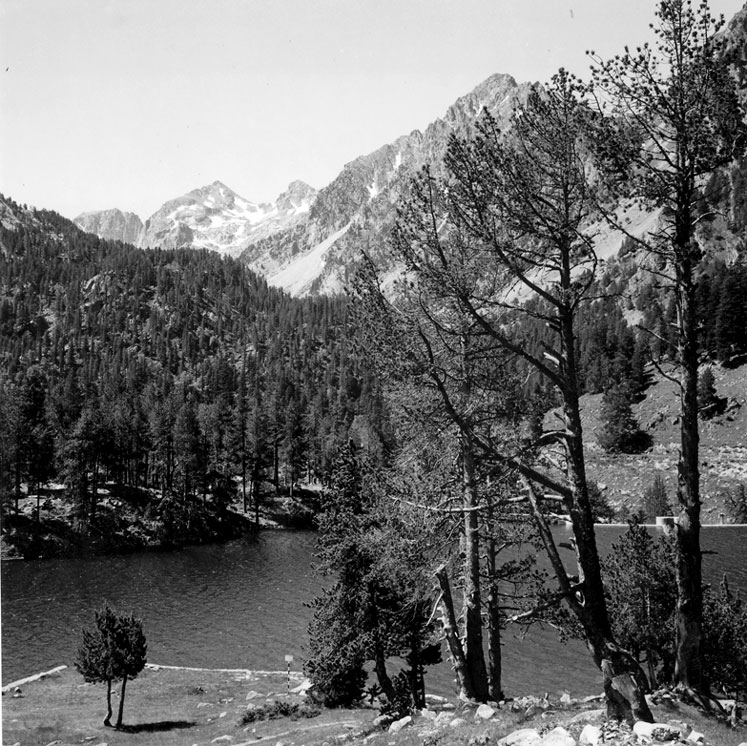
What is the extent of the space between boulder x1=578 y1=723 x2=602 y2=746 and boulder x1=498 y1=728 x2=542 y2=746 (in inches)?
31.0

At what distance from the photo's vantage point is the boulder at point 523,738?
1047cm

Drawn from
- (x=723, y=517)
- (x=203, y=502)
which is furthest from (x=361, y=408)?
(x=723, y=517)

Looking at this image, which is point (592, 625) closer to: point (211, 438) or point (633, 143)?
point (633, 143)

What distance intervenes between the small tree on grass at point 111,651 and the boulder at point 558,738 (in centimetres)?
2563

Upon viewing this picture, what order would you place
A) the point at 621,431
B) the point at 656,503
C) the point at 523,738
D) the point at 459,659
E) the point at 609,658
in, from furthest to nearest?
the point at 621,431 < the point at 656,503 < the point at 459,659 < the point at 523,738 < the point at 609,658

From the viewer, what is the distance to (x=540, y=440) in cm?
1097

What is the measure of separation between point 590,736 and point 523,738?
1462mm

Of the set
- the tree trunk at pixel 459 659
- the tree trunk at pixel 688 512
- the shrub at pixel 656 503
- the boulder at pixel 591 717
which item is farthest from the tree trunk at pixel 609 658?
the shrub at pixel 656 503

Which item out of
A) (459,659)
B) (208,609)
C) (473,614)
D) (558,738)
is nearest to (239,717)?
(459,659)

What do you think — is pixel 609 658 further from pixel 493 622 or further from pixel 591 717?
pixel 493 622

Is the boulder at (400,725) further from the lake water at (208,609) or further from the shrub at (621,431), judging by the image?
the shrub at (621,431)

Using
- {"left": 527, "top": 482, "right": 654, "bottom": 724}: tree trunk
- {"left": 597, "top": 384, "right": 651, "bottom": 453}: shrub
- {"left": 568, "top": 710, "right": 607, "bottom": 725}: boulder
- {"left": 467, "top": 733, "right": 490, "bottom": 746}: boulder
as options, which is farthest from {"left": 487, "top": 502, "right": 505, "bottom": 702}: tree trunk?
{"left": 597, "top": 384, "right": 651, "bottom": 453}: shrub

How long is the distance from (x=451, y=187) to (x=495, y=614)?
548 inches

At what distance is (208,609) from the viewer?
180 ft
